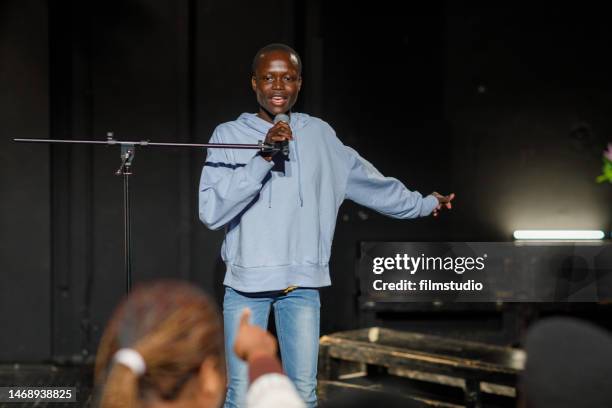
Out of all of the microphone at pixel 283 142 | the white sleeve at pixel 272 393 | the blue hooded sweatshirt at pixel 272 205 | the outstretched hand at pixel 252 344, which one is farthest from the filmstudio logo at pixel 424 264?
the white sleeve at pixel 272 393

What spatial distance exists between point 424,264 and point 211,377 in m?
2.32

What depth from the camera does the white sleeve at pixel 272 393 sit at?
1718 mm

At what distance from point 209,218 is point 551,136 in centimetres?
308

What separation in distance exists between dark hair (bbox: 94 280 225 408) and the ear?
0.01 m

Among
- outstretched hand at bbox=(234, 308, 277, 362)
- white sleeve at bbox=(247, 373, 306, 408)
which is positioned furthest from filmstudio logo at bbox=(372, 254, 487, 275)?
white sleeve at bbox=(247, 373, 306, 408)

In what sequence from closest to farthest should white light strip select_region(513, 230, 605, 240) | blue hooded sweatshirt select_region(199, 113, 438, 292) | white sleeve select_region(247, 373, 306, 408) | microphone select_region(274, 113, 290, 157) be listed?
white sleeve select_region(247, 373, 306, 408) < microphone select_region(274, 113, 290, 157) < blue hooded sweatshirt select_region(199, 113, 438, 292) < white light strip select_region(513, 230, 605, 240)

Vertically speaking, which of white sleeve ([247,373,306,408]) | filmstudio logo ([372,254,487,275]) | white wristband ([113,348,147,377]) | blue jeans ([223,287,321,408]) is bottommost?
blue jeans ([223,287,321,408])

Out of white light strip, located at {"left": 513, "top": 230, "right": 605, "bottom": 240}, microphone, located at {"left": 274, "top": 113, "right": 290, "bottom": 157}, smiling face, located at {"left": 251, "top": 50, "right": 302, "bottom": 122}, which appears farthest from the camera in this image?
white light strip, located at {"left": 513, "top": 230, "right": 605, "bottom": 240}

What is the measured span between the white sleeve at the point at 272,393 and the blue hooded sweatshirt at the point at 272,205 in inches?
54.9

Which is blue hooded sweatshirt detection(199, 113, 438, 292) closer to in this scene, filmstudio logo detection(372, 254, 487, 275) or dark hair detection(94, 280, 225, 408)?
filmstudio logo detection(372, 254, 487, 275)

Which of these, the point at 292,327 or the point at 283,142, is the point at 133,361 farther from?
the point at 292,327

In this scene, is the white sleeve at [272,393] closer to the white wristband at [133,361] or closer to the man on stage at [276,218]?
A: the white wristband at [133,361]

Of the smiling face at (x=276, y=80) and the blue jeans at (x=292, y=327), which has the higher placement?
the smiling face at (x=276, y=80)

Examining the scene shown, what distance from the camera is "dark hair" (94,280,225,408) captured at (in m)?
1.56
